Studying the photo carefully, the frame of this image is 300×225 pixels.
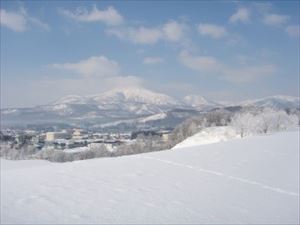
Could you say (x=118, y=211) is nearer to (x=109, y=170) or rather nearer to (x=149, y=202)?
(x=149, y=202)

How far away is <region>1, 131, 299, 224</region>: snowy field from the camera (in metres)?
9.92

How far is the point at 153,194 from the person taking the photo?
1252cm

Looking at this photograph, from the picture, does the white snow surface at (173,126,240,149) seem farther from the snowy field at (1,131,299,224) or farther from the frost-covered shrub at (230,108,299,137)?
the snowy field at (1,131,299,224)

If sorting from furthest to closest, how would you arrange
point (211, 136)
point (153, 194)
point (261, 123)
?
1. point (211, 136)
2. point (261, 123)
3. point (153, 194)

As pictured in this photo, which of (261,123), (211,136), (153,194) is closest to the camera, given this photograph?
(153,194)

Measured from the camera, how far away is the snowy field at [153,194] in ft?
32.6

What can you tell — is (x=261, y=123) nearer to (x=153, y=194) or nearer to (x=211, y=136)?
(x=211, y=136)

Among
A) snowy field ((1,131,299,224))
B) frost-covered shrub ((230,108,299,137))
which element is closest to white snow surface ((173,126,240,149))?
frost-covered shrub ((230,108,299,137))

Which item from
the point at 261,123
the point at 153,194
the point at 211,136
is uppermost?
the point at 261,123

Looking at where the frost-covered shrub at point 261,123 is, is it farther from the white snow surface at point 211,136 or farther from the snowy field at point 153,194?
the snowy field at point 153,194

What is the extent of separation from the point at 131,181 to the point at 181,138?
97.5 meters

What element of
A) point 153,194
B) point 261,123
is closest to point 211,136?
point 261,123

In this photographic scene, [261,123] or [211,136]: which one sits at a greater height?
[261,123]

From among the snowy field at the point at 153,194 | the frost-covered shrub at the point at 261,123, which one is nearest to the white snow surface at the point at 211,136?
the frost-covered shrub at the point at 261,123
